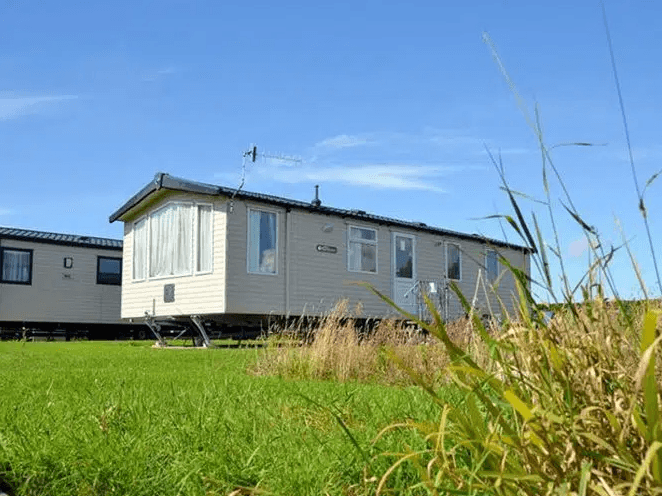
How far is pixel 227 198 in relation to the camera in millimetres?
13156

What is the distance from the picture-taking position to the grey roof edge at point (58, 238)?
1998 cm

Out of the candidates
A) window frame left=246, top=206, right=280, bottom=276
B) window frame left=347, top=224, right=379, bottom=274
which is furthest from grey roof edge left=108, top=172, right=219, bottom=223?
window frame left=347, top=224, right=379, bottom=274

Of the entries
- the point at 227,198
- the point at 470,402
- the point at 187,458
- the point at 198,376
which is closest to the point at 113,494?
the point at 187,458

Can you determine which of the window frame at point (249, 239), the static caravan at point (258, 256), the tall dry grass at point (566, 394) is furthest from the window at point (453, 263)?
the tall dry grass at point (566, 394)

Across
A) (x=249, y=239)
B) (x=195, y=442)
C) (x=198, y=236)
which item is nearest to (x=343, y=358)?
(x=195, y=442)

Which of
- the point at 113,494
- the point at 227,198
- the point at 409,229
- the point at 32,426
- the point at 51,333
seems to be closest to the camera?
the point at 113,494

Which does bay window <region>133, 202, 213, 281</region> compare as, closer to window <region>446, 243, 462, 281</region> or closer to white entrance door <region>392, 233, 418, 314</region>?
white entrance door <region>392, 233, 418, 314</region>

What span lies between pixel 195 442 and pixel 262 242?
34.9ft

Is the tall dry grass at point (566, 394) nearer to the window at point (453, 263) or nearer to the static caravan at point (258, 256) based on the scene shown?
the static caravan at point (258, 256)

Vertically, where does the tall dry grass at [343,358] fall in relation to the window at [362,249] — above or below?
below

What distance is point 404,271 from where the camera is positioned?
1588cm

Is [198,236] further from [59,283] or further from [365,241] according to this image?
[59,283]

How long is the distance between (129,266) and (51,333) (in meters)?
6.06

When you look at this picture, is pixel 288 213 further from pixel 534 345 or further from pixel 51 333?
pixel 534 345
